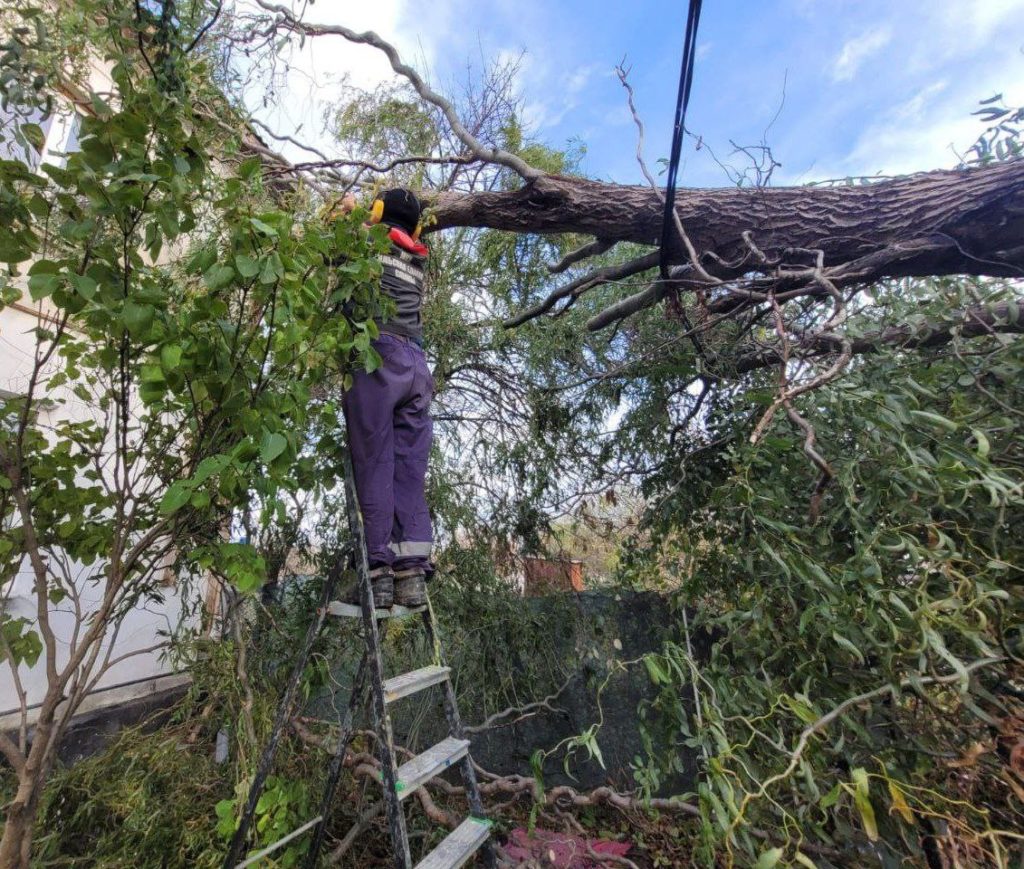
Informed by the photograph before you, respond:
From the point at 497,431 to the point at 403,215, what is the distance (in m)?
1.56

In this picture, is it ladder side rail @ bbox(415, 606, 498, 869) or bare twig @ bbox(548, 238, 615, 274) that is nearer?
ladder side rail @ bbox(415, 606, 498, 869)

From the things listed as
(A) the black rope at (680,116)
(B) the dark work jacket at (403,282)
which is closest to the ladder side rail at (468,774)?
(B) the dark work jacket at (403,282)

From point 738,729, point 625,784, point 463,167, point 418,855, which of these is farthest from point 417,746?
point 463,167

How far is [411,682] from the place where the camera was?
1.77 metres

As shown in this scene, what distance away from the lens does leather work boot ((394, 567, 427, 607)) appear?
189cm

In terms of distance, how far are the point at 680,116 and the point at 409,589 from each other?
2.17m

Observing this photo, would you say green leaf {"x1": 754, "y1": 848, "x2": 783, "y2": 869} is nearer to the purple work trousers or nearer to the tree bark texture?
the purple work trousers

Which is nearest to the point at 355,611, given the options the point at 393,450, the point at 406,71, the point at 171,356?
the point at 393,450

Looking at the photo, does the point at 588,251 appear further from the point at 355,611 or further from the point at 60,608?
the point at 60,608

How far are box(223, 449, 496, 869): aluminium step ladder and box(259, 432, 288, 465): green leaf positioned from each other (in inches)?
27.5

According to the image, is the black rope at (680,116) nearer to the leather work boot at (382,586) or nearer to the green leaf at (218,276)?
the green leaf at (218,276)

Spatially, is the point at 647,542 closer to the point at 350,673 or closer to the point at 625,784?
the point at 625,784

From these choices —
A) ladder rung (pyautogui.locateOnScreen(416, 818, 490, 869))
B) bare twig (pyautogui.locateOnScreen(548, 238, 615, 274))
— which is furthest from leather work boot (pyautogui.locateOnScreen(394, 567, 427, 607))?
bare twig (pyautogui.locateOnScreen(548, 238, 615, 274))

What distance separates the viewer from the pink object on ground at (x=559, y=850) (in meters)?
1.87
